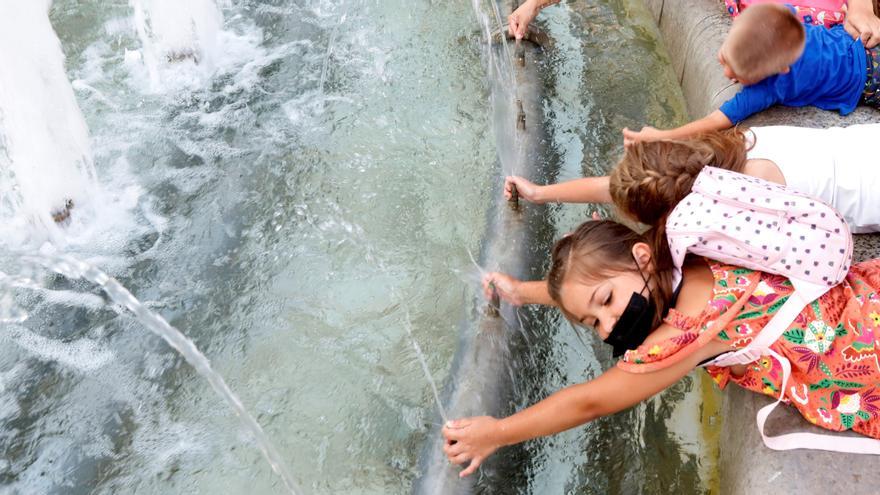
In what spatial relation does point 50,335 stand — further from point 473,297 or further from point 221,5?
point 221,5

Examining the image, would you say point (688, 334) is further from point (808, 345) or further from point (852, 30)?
point (852, 30)

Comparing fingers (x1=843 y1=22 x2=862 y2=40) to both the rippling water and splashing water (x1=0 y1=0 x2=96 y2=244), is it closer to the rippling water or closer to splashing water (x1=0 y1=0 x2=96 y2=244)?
the rippling water

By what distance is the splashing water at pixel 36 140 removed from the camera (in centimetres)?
327

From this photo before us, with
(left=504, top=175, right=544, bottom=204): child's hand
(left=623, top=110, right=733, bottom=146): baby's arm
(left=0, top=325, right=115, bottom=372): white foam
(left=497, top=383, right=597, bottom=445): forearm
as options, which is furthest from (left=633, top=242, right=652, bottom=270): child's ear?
(left=0, top=325, right=115, bottom=372): white foam

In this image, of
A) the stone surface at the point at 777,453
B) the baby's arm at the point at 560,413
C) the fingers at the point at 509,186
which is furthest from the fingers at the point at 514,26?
the baby's arm at the point at 560,413

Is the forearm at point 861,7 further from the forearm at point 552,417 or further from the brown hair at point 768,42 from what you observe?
the forearm at point 552,417

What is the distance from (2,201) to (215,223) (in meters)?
0.98

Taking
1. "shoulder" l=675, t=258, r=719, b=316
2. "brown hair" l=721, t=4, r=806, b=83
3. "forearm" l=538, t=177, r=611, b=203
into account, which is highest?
"brown hair" l=721, t=4, r=806, b=83

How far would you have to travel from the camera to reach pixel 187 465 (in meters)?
2.32

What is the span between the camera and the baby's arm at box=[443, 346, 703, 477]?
1.99 metres

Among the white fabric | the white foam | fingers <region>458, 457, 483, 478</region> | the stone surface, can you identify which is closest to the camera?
the stone surface

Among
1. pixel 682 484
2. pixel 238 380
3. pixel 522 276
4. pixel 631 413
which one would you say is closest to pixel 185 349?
pixel 238 380

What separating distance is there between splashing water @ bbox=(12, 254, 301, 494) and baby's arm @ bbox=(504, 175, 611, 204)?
1.21 metres

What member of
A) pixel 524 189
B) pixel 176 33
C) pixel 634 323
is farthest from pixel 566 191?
pixel 176 33
